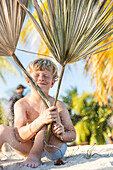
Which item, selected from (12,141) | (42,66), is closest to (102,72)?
(42,66)

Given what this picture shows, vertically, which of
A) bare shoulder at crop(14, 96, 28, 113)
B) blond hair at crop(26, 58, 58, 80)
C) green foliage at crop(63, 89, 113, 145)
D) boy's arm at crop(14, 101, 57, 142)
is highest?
blond hair at crop(26, 58, 58, 80)

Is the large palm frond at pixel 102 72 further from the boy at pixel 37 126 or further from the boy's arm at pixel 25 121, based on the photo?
the boy's arm at pixel 25 121

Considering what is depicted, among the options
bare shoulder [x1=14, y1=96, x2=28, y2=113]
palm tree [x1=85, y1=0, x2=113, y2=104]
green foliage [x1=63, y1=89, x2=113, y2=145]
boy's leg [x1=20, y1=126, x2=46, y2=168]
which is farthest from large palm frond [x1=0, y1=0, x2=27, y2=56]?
green foliage [x1=63, y1=89, x2=113, y2=145]

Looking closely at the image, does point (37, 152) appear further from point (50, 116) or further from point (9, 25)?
point (9, 25)

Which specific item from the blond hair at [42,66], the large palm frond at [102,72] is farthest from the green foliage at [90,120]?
the blond hair at [42,66]

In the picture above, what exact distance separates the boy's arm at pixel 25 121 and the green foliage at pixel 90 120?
15547 millimetres

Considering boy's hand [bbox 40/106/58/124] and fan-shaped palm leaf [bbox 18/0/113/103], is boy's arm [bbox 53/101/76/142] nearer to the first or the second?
boy's hand [bbox 40/106/58/124]

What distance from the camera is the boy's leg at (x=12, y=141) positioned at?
1.80 meters

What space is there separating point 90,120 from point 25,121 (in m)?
16.5

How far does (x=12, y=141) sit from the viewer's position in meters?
1.87

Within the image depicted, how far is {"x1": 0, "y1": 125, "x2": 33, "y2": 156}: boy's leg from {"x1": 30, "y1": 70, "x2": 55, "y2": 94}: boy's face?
1.50 ft

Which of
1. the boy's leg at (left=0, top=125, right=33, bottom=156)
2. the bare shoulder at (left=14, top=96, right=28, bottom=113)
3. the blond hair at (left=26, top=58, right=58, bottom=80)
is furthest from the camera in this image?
the blond hair at (left=26, top=58, right=58, bottom=80)

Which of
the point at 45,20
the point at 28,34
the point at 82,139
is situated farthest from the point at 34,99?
the point at 82,139

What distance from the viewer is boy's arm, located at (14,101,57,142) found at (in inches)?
66.9
